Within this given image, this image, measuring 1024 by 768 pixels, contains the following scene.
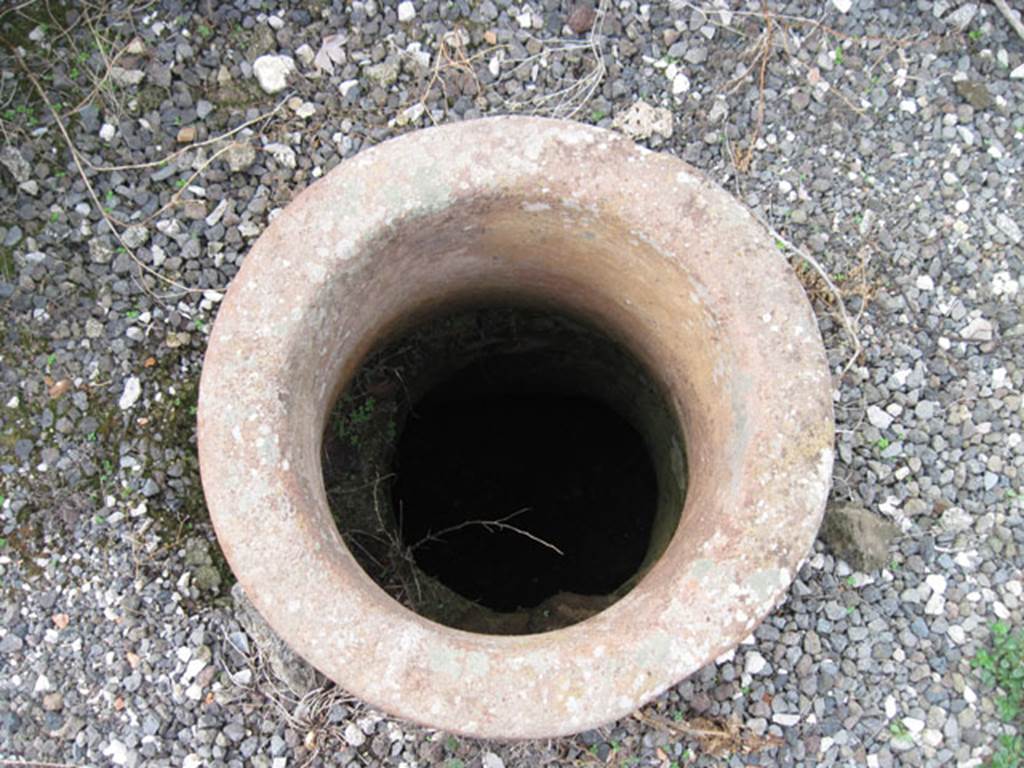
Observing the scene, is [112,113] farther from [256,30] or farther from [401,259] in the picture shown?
[401,259]

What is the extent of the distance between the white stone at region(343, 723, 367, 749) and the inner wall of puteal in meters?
0.89

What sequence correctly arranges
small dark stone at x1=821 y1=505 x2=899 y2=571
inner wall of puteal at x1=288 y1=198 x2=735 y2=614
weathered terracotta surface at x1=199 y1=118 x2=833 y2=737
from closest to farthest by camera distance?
1. weathered terracotta surface at x1=199 y1=118 x2=833 y2=737
2. inner wall of puteal at x1=288 y1=198 x2=735 y2=614
3. small dark stone at x1=821 y1=505 x2=899 y2=571

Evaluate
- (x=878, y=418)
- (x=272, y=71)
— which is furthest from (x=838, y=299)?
(x=272, y=71)

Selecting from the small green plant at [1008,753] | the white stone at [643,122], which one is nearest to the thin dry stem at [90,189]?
the white stone at [643,122]

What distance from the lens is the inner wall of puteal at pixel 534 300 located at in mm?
2152

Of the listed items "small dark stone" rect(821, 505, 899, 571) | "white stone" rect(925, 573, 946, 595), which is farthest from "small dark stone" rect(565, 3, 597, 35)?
"white stone" rect(925, 573, 946, 595)

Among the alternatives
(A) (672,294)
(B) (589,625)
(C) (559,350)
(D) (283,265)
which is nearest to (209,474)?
(D) (283,265)

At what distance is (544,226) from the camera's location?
230 cm

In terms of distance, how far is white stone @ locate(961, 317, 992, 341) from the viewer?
3096mm

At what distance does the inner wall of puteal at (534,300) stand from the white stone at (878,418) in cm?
65

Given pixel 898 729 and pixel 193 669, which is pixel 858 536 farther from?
pixel 193 669

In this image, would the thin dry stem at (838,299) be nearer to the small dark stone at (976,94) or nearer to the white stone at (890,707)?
the small dark stone at (976,94)

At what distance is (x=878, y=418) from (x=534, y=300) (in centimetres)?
115

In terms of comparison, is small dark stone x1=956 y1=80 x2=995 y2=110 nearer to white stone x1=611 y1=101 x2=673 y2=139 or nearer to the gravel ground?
Answer: the gravel ground
